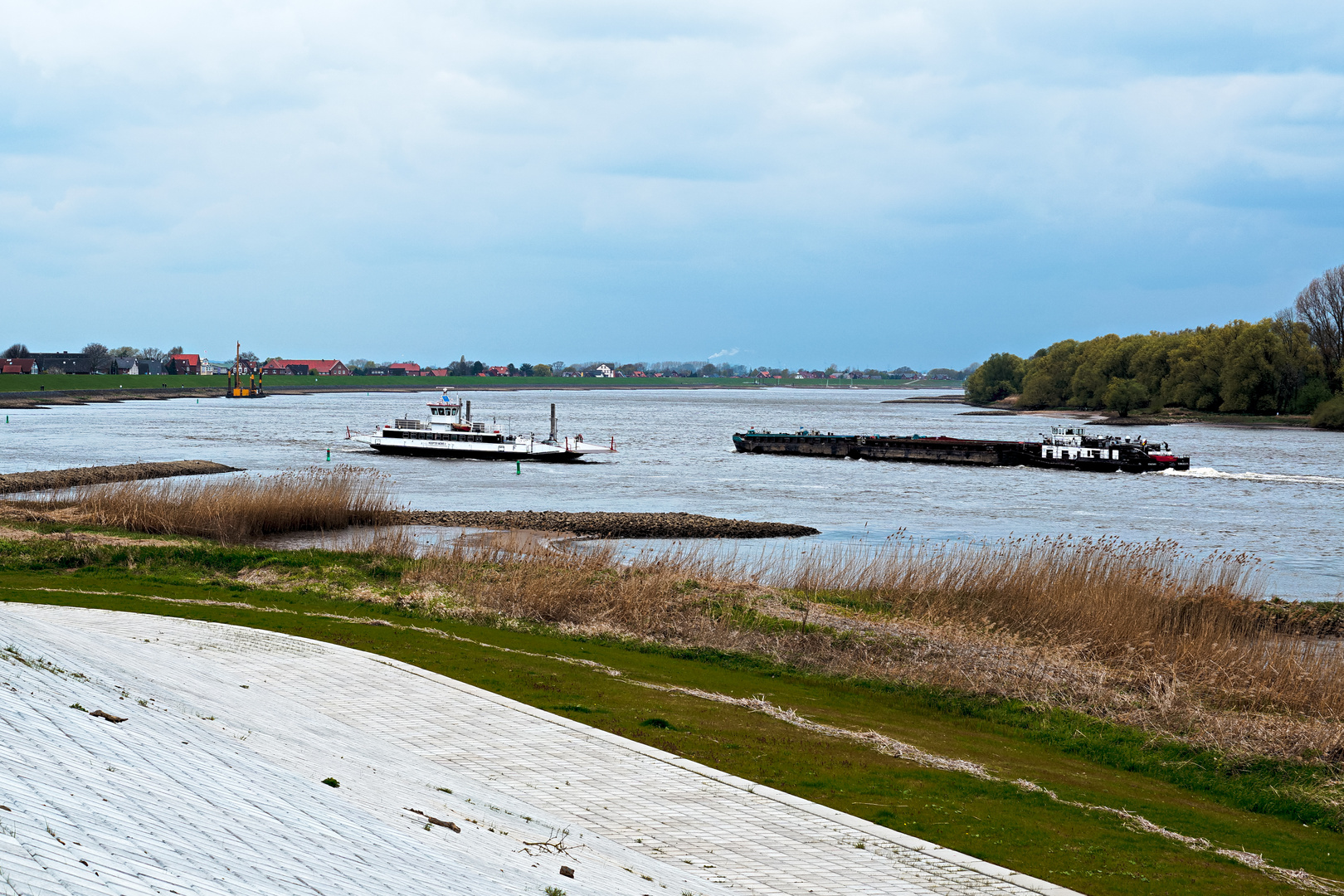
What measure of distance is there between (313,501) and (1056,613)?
27.9 m

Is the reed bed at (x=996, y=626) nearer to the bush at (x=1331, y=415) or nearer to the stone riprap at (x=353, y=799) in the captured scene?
the stone riprap at (x=353, y=799)

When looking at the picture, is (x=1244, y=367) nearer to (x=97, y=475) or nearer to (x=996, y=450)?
(x=996, y=450)

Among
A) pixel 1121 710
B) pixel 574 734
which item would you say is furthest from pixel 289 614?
pixel 1121 710

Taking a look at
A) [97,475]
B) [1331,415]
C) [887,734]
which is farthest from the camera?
[1331,415]

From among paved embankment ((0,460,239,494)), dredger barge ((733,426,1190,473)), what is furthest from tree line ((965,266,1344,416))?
paved embankment ((0,460,239,494))

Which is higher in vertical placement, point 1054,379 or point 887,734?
point 1054,379

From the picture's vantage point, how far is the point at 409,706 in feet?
43.9

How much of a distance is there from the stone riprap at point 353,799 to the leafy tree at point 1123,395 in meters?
160

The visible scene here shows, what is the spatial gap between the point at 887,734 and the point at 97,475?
5412cm

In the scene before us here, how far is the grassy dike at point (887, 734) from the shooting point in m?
10.8

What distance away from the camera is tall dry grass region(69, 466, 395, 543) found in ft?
112

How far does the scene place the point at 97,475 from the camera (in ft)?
190

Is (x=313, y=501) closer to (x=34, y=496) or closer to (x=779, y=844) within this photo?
(x=34, y=496)

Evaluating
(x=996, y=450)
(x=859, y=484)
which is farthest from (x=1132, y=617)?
(x=996, y=450)
